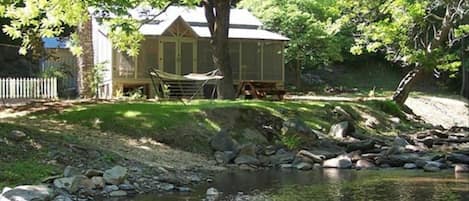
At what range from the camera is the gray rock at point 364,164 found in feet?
51.9

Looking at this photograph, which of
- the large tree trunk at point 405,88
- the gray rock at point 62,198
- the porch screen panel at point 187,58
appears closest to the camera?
the gray rock at point 62,198

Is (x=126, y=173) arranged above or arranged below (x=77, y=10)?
below

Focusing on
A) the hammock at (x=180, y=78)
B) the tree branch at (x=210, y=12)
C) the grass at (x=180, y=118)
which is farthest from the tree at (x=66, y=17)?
the tree branch at (x=210, y=12)

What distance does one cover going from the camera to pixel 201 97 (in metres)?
26.3

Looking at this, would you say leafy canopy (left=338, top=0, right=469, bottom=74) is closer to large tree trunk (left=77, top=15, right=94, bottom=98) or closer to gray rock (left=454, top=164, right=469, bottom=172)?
gray rock (left=454, top=164, right=469, bottom=172)

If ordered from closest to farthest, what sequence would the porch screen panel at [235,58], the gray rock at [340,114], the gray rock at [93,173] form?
the gray rock at [93,173]
the gray rock at [340,114]
the porch screen panel at [235,58]

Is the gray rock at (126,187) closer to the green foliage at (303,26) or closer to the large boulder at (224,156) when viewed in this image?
the large boulder at (224,156)

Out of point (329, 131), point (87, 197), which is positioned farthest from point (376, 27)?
point (87, 197)

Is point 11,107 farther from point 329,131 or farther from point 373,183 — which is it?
point 373,183

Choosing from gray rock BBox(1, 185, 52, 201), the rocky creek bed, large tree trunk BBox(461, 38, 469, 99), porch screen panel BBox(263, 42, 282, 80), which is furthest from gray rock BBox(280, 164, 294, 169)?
large tree trunk BBox(461, 38, 469, 99)

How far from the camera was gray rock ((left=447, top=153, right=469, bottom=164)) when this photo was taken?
1617cm

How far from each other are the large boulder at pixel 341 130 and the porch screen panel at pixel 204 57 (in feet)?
30.9

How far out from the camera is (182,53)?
27.9m

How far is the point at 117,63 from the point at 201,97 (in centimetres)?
350
